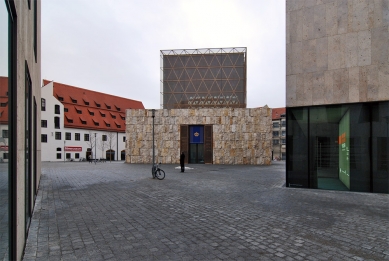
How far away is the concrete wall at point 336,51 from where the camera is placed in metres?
11.6

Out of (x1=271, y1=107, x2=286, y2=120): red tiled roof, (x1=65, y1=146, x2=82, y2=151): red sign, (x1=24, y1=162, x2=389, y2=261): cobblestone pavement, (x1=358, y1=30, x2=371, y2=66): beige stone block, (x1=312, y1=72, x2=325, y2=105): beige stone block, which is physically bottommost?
(x1=65, y1=146, x2=82, y2=151): red sign

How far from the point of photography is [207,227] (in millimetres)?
6496

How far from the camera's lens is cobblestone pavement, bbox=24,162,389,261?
194 inches

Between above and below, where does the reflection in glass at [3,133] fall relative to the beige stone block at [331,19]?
below

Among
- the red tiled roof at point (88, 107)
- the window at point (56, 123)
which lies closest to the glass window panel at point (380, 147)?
the window at point (56, 123)

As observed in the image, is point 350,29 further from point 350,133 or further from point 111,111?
point 111,111

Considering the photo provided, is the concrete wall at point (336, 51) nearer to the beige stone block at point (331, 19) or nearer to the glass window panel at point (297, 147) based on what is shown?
the beige stone block at point (331, 19)

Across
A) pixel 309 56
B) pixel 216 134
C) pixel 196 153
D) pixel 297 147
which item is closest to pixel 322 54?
pixel 309 56

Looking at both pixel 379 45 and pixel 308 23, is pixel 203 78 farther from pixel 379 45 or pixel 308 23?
pixel 379 45

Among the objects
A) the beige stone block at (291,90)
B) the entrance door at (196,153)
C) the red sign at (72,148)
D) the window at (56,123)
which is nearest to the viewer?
the beige stone block at (291,90)

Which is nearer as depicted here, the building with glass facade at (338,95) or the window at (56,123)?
the building with glass facade at (338,95)

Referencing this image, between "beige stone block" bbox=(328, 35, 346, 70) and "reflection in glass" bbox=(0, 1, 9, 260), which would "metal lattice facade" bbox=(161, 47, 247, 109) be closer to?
"beige stone block" bbox=(328, 35, 346, 70)

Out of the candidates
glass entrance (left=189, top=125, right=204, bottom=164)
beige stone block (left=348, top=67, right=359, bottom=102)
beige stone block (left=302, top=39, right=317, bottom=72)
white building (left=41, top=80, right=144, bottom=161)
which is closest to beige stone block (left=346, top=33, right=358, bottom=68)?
beige stone block (left=348, top=67, right=359, bottom=102)

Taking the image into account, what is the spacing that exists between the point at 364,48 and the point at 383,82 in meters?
1.71
